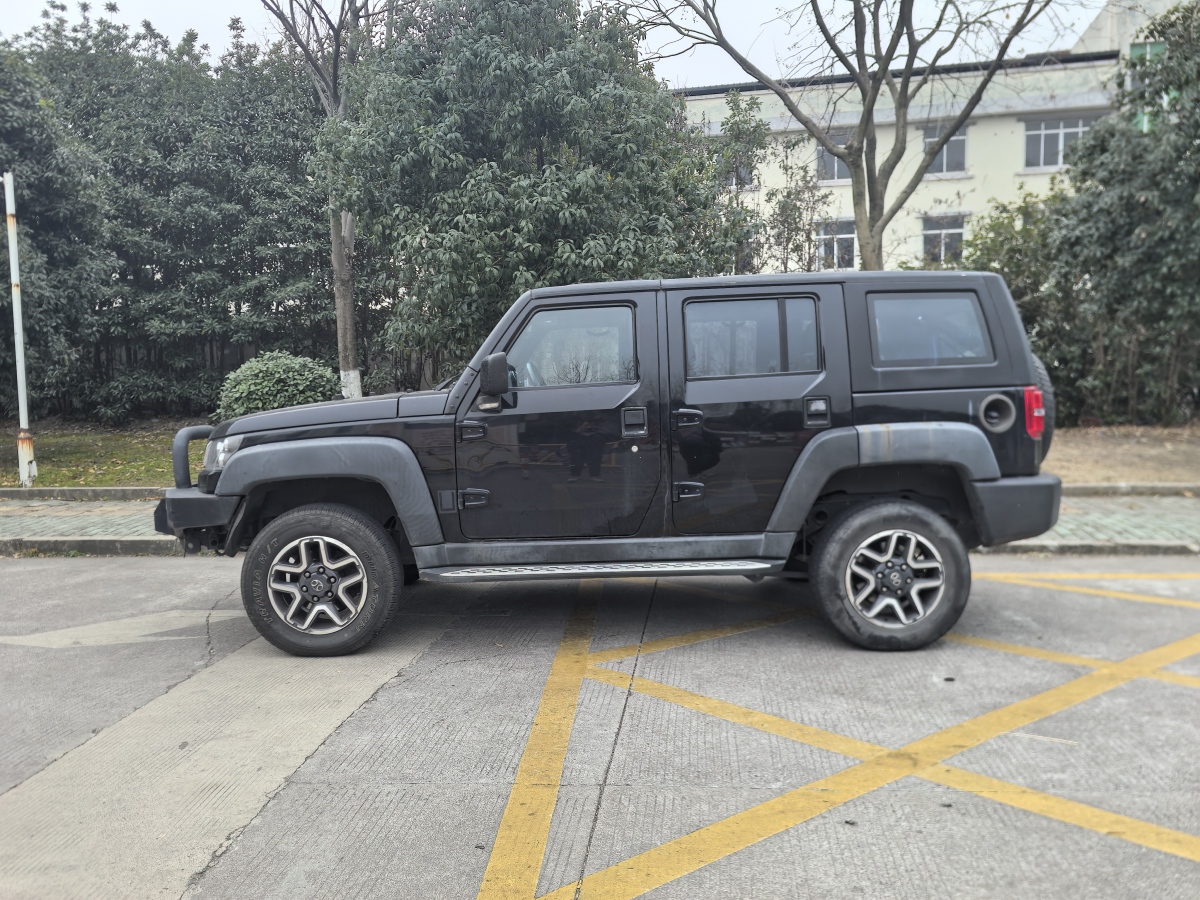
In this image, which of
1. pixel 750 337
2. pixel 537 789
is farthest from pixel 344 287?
pixel 537 789

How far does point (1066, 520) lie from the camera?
9.01 metres

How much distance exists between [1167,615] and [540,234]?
8.02 m

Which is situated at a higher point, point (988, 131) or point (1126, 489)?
point (988, 131)

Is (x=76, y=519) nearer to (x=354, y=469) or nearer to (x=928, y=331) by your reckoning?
(x=354, y=469)

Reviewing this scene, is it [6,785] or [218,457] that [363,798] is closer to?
[6,785]

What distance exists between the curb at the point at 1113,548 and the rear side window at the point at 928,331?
10.1ft

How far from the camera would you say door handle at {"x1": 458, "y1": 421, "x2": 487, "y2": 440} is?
530cm

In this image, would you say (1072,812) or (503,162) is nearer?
(1072,812)

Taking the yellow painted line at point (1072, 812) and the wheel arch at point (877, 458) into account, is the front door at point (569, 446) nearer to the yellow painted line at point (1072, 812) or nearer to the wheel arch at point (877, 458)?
the wheel arch at point (877, 458)

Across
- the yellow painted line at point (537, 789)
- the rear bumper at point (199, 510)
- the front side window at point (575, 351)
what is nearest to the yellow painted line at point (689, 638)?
the yellow painted line at point (537, 789)

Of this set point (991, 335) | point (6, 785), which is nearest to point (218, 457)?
point (6, 785)

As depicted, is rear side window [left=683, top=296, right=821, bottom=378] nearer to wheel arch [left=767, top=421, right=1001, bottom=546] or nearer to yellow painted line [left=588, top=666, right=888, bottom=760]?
wheel arch [left=767, top=421, right=1001, bottom=546]

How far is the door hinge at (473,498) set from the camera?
533 cm

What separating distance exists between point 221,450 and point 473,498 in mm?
1464
